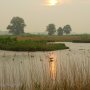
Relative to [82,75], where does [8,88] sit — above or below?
below

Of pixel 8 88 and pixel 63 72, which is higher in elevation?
pixel 63 72

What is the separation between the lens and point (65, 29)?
102m

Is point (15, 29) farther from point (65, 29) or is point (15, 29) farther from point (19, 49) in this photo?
point (19, 49)

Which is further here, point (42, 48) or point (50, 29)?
point (50, 29)

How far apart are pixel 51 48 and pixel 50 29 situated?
7045 centimetres

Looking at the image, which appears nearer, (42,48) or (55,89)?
(55,89)

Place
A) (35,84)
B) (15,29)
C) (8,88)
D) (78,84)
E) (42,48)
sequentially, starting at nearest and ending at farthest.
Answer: (78,84) → (35,84) → (8,88) → (42,48) → (15,29)

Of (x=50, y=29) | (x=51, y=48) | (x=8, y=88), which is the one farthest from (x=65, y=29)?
(x=8, y=88)

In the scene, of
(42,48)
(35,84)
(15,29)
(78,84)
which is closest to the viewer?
(78,84)

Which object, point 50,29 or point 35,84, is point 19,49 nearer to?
point 35,84

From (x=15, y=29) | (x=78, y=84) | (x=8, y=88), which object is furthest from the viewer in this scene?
(x=15, y=29)

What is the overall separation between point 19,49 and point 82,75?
22.4 meters

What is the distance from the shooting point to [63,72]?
6324 millimetres

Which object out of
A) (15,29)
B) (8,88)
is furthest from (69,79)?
(15,29)
